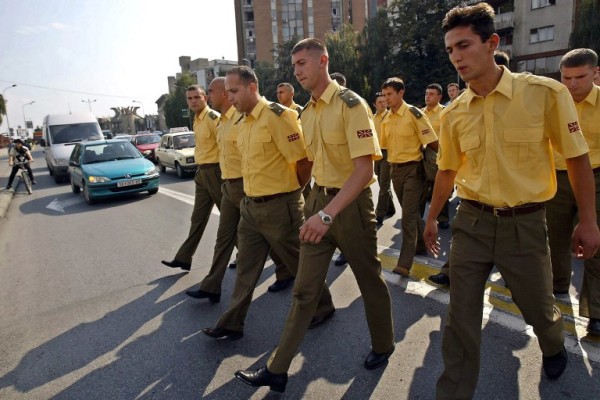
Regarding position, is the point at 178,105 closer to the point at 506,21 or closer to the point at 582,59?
the point at 506,21

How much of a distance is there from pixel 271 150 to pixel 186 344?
5.44 ft

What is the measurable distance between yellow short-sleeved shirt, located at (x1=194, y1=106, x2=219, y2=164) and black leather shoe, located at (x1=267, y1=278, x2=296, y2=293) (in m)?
1.48

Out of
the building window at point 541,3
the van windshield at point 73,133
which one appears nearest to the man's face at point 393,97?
the van windshield at point 73,133

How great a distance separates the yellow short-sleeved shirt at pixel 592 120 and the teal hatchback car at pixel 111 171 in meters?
9.68

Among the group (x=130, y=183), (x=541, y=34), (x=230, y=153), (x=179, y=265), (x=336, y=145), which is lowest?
(x=179, y=265)

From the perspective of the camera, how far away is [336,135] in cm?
265

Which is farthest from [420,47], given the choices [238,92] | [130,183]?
[238,92]

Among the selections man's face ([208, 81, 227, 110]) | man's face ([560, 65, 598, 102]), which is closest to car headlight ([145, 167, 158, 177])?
man's face ([208, 81, 227, 110])

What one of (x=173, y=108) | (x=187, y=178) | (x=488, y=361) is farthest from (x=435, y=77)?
(x=173, y=108)

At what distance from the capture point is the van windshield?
17.0 metres

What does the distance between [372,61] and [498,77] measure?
4065cm

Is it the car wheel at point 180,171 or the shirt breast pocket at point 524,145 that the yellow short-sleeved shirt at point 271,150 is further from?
the car wheel at point 180,171

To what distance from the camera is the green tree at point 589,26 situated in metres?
26.9

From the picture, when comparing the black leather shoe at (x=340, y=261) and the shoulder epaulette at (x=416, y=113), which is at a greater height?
the shoulder epaulette at (x=416, y=113)
